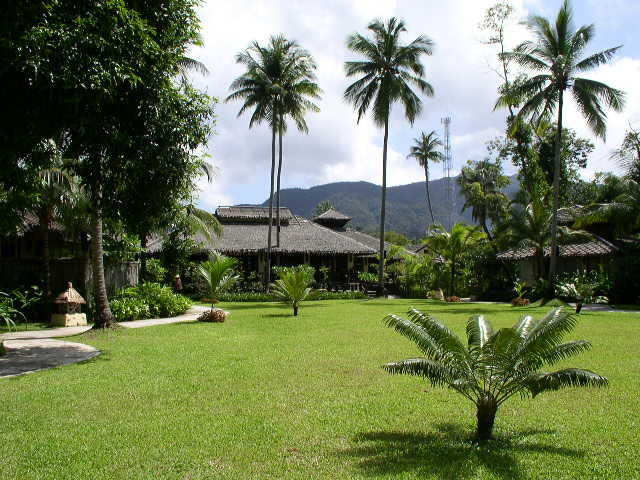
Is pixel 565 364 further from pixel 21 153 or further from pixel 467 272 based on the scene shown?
pixel 467 272

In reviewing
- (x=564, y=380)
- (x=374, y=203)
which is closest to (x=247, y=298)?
(x=564, y=380)

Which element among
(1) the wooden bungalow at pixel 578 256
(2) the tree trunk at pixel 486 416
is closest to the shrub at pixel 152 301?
(2) the tree trunk at pixel 486 416

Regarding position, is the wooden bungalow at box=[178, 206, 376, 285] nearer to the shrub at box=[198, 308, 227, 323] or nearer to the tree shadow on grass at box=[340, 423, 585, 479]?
the shrub at box=[198, 308, 227, 323]

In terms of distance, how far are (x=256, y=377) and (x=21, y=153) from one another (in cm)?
478

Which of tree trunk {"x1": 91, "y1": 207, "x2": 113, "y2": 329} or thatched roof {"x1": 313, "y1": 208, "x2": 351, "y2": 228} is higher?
thatched roof {"x1": 313, "y1": 208, "x2": 351, "y2": 228}

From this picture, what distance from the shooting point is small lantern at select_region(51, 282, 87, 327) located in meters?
13.7

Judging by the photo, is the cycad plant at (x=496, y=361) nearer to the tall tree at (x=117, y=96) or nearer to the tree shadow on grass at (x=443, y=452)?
the tree shadow on grass at (x=443, y=452)

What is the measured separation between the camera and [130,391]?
21.4 ft

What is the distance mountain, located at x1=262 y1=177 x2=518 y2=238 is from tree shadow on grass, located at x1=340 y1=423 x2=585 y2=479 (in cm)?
11671

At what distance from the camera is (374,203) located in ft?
462

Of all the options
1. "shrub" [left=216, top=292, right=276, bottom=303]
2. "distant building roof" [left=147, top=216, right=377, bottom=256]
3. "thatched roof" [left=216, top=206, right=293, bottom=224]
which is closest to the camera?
"shrub" [left=216, top=292, right=276, bottom=303]

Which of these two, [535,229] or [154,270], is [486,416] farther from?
[535,229]

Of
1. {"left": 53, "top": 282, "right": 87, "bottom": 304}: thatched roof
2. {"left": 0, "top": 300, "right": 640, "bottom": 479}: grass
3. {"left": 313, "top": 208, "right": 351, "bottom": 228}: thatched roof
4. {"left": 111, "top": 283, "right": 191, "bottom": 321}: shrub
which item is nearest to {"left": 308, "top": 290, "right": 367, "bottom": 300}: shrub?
{"left": 111, "top": 283, "right": 191, "bottom": 321}: shrub

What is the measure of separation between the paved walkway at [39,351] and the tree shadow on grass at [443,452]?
19.2 feet
